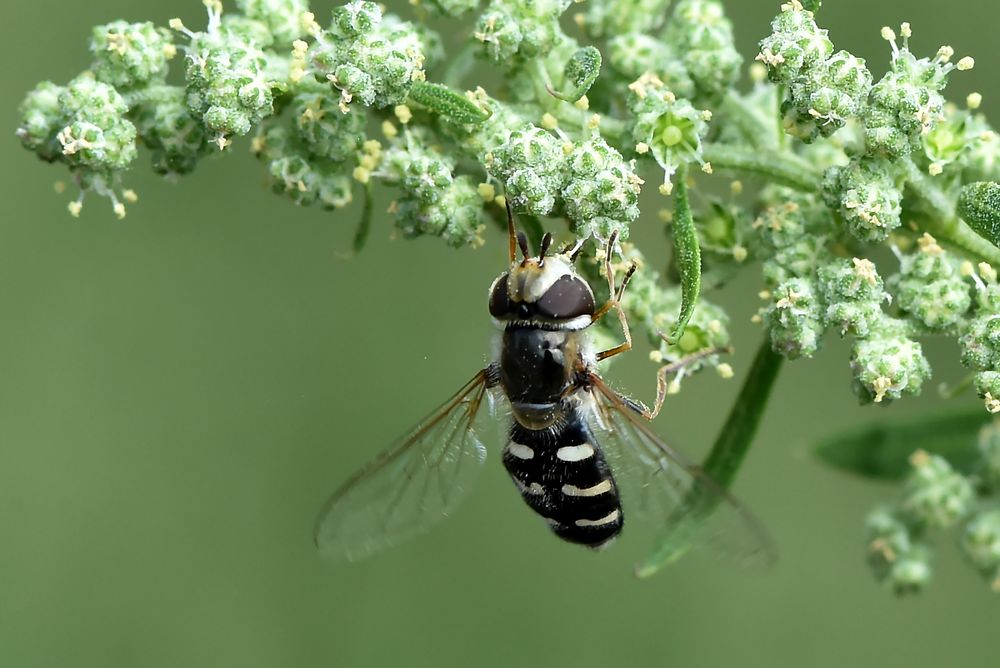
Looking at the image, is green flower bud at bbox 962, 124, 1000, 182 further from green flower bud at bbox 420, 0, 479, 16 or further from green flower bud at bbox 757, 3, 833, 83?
green flower bud at bbox 420, 0, 479, 16

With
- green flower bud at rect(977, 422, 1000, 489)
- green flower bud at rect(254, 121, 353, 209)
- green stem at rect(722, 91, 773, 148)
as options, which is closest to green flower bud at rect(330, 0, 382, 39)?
green flower bud at rect(254, 121, 353, 209)

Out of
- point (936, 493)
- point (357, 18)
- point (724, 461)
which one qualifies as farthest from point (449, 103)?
point (936, 493)

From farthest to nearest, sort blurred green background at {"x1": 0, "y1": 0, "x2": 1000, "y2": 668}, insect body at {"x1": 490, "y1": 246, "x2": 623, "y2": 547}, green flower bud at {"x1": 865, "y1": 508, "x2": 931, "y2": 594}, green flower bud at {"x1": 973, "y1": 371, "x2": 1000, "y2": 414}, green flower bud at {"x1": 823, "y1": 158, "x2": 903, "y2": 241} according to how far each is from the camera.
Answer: blurred green background at {"x1": 0, "y1": 0, "x2": 1000, "y2": 668} < green flower bud at {"x1": 865, "y1": 508, "x2": 931, "y2": 594} < insect body at {"x1": 490, "y1": 246, "x2": 623, "y2": 547} < green flower bud at {"x1": 823, "y1": 158, "x2": 903, "y2": 241} < green flower bud at {"x1": 973, "y1": 371, "x2": 1000, "y2": 414}

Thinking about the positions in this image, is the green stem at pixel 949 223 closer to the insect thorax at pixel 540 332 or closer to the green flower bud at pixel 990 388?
the green flower bud at pixel 990 388

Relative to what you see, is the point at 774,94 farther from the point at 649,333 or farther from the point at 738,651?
the point at 738,651

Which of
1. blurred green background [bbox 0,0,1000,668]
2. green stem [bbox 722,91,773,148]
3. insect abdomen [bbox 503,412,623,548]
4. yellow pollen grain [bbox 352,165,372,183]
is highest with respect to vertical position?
green stem [bbox 722,91,773,148]
